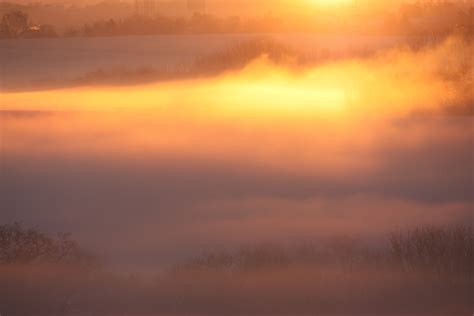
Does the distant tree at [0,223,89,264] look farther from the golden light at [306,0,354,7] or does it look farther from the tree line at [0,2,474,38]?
the golden light at [306,0,354,7]

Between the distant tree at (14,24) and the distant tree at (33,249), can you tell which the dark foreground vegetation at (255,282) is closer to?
the distant tree at (33,249)

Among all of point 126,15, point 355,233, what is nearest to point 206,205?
point 355,233

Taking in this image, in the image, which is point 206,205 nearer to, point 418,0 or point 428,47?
point 428,47

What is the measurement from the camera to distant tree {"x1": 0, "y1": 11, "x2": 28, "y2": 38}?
2938 centimetres

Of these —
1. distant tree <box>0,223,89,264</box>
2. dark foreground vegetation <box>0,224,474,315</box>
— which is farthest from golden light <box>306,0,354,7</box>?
distant tree <box>0,223,89,264</box>

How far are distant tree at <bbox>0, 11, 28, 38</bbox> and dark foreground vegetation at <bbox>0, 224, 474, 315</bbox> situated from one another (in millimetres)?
19608

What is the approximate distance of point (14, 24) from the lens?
29.6m

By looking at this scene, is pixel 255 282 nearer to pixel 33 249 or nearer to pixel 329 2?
pixel 33 249

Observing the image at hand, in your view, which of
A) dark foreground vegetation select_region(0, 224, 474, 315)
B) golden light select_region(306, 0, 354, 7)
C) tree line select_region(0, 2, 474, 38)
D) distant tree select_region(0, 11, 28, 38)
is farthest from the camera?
golden light select_region(306, 0, 354, 7)

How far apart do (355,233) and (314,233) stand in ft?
1.97

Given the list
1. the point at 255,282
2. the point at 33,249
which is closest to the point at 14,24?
the point at 33,249

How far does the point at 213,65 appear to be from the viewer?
27.5m

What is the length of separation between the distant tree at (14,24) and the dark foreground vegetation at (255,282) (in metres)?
19.6

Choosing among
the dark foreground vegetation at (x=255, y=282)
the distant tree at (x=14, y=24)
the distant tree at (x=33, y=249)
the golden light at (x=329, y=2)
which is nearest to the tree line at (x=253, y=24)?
the distant tree at (x=14, y=24)
